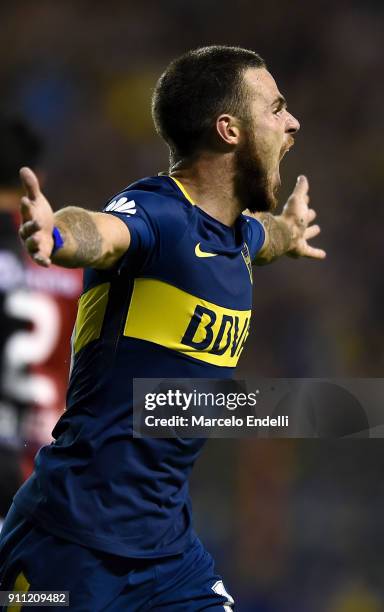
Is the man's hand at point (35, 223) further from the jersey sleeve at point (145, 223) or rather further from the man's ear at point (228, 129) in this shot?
the man's ear at point (228, 129)

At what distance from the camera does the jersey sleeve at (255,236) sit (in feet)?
9.47

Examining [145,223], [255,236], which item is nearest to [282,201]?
[255,236]

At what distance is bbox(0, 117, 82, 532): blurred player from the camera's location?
5113mm

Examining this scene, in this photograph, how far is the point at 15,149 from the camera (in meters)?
5.53

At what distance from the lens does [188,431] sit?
93.9 inches

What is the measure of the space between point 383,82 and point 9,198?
3.40 meters

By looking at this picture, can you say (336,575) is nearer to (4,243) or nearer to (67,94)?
(4,243)

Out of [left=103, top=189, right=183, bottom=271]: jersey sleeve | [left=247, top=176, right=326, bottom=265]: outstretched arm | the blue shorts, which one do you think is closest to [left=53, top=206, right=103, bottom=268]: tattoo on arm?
[left=103, top=189, right=183, bottom=271]: jersey sleeve

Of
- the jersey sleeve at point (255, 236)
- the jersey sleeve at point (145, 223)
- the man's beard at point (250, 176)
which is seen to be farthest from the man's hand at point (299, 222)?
the jersey sleeve at point (145, 223)

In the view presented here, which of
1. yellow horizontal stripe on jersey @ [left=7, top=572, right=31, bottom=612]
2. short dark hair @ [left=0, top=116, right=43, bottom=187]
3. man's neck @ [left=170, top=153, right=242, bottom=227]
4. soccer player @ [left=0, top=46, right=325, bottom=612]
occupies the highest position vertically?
short dark hair @ [left=0, top=116, right=43, bottom=187]

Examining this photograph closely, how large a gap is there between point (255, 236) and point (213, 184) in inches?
18.9

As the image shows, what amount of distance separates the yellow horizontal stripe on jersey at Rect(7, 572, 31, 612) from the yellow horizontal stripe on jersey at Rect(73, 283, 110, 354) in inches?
21.7

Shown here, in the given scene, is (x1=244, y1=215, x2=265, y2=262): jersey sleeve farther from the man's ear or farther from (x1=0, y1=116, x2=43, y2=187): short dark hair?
(x1=0, y1=116, x2=43, y2=187): short dark hair

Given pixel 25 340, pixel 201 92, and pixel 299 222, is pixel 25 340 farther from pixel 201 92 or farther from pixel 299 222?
pixel 201 92
